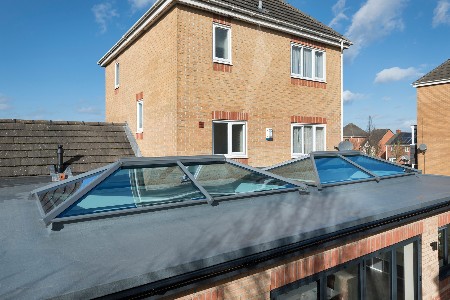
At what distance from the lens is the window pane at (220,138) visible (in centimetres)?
1005

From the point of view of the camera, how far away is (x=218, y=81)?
9.85 m

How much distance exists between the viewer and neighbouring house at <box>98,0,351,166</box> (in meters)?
9.28

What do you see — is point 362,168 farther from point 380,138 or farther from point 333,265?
point 380,138

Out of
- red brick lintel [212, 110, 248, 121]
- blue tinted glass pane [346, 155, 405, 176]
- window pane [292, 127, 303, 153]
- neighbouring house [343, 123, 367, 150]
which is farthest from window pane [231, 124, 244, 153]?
neighbouring house [343, 123, 367, 150]

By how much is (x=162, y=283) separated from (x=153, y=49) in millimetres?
9647

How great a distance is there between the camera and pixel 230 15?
10.0m

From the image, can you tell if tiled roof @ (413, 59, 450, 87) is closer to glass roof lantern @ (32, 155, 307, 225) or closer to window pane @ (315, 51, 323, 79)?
window pane @ (315, 51, 323, 79)

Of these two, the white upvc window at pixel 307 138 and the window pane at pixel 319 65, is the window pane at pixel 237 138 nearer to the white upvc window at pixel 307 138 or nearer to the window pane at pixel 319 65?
the white upvc window at pixel 307 138

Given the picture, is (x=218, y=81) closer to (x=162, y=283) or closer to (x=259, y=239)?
(x=259, y=239)

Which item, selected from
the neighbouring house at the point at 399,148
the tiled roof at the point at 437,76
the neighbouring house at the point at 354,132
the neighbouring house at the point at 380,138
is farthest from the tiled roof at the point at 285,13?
the neighbouring house at the point at 354,132

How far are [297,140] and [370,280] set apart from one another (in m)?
8.18

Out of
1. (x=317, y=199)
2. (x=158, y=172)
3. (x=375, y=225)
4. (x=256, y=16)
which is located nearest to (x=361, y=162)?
(x=317, y=199)

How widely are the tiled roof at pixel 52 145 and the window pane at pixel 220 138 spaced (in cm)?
341

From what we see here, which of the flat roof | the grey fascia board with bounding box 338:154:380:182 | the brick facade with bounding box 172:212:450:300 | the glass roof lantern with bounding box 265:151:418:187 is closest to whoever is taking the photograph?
the flat roof
